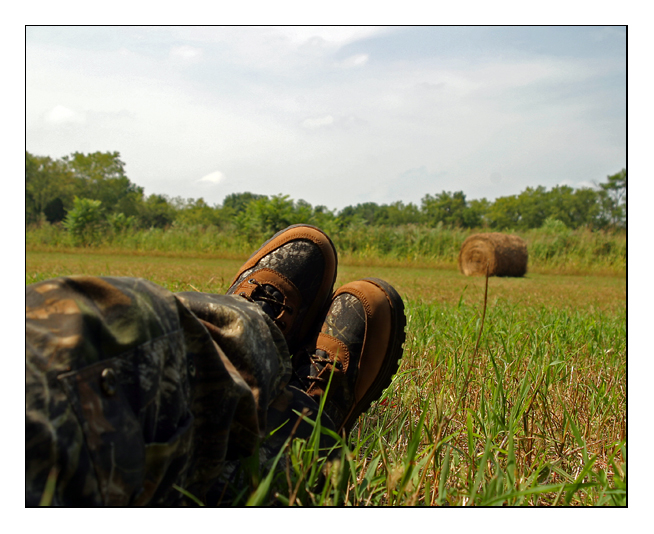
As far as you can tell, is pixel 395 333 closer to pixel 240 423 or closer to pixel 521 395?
Answer: pixel 521 395

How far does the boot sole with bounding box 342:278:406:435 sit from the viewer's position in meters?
1.27

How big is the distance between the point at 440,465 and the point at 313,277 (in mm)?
904

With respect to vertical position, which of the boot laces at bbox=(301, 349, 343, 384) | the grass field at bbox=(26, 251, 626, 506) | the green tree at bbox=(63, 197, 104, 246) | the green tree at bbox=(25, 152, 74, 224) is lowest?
the grass field at bbox=(26, 251, 626, 506)

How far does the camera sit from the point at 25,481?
497 millimetres

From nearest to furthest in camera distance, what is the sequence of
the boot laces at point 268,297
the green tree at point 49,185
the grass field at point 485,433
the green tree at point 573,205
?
the grass field at point 485,433
the boot laces at point 268,297
the green tree at point 49,185
the green tree at point 573,205

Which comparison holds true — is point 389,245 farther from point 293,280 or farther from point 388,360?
point 388,360

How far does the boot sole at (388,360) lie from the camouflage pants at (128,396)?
1.62 ft

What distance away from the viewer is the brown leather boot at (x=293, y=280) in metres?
1.51

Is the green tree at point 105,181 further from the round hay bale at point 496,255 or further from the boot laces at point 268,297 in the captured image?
the boot laces at point 268,297

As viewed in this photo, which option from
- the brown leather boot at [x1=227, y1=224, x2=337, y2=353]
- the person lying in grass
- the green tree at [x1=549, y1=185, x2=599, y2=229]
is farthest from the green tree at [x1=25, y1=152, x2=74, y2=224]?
the green tree at [x1=549, y1=185, x2=599, y2=229]

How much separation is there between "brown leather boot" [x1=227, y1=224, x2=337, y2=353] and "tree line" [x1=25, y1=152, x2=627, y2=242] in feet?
2.58

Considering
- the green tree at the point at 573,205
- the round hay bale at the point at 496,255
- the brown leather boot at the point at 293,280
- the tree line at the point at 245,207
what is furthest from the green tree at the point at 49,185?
the green tree at the point at 573,205

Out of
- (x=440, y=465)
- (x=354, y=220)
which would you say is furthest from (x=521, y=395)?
(x=354, y=220)

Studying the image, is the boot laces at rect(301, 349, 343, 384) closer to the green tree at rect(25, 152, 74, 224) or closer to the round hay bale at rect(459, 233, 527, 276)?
the round hay bale at rect(459, 233, 527, 276)
